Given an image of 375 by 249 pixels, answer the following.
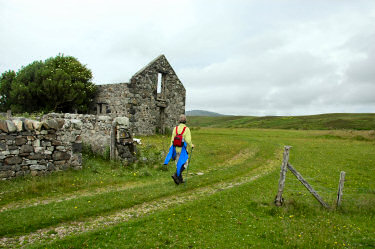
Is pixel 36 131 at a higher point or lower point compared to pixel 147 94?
lower

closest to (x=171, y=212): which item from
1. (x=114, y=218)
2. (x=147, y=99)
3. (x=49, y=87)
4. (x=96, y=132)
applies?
(x=114, y=218)

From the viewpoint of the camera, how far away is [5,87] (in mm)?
30422

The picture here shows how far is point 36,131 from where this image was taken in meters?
11.5

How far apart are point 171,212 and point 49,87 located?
25.3 meters

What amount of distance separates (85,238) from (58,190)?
178 inches

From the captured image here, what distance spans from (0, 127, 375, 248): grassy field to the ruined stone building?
1473 cm

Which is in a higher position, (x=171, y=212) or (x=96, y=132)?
(x=96, y=132)

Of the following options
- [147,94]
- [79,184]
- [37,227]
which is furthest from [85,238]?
[147,94]

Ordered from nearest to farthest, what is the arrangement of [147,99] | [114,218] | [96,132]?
[114,218] < [96,132] < [147,99]

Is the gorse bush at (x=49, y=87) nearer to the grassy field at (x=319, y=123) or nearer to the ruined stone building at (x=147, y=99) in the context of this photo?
the ruined stone building at (x=147, y=99)

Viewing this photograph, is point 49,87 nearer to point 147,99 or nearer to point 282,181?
point 147,99

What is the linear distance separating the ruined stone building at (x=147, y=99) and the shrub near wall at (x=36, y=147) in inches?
590

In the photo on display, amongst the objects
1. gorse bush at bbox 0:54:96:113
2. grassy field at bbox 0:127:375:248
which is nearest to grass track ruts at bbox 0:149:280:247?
grassy field at bbox 0:127:375:248

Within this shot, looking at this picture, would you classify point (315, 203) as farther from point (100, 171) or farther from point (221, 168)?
point (100, 171)
